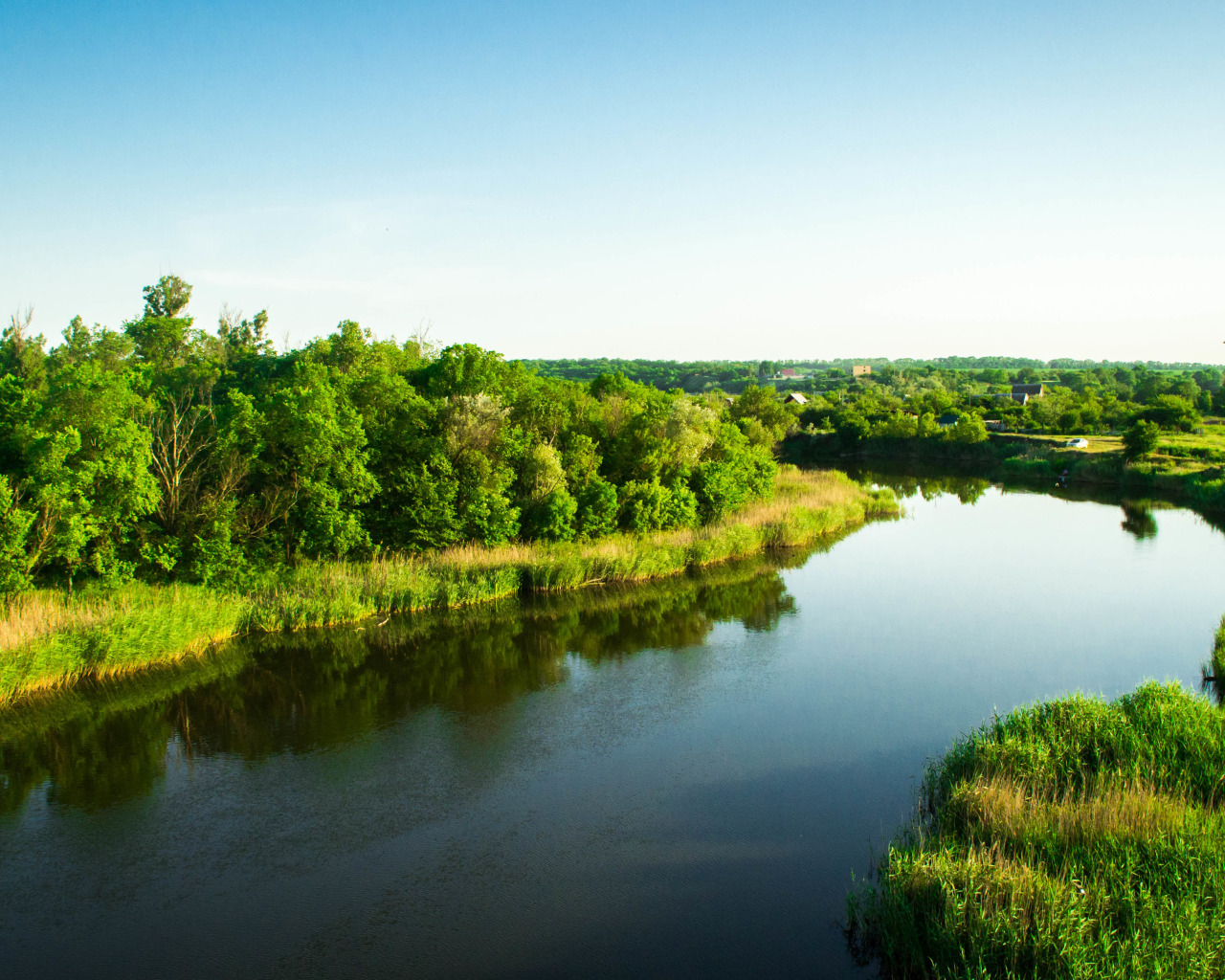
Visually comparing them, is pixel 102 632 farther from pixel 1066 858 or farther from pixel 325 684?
pixel 1066 858

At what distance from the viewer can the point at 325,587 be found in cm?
2217

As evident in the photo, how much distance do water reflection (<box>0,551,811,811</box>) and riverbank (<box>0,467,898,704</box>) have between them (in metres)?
0.61

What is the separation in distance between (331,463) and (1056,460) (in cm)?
5110

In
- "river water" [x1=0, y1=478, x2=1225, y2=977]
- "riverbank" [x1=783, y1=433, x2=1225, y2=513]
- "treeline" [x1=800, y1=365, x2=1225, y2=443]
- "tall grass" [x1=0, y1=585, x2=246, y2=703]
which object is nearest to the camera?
"river water" [x1=0, y1=478, x2=1225, y2=977]

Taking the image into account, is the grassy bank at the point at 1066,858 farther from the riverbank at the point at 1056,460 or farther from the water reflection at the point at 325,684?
the riverbank at the point at 1056,460

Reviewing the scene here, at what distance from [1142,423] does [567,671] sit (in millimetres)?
48186

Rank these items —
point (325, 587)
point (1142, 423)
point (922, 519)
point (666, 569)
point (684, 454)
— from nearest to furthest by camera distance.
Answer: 1. point (325, 587)
2. point (666, 569)
3. point (684, 454)
4. point (922, 519)
5. point (1142, 423)

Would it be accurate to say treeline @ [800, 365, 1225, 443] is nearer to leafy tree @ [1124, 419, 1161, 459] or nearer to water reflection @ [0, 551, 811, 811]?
leafy tree @ [1124, 419, 1161, 459]

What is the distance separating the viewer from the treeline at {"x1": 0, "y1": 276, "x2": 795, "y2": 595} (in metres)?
18.8

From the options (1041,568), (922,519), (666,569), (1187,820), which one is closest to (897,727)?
(1187,820)

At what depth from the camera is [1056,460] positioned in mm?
55281

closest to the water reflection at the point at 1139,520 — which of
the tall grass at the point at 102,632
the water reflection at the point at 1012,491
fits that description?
the water reflection at the point at 1012,491

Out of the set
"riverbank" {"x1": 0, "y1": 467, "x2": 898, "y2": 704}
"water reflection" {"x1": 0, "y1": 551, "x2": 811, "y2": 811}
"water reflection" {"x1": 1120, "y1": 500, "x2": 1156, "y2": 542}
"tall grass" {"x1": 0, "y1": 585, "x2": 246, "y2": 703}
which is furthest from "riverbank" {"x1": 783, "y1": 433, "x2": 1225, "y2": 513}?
"tall grass" {"x1": 0, "y1": 585, "x2": 246, "y2": 703}

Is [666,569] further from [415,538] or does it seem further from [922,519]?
[922,519]
